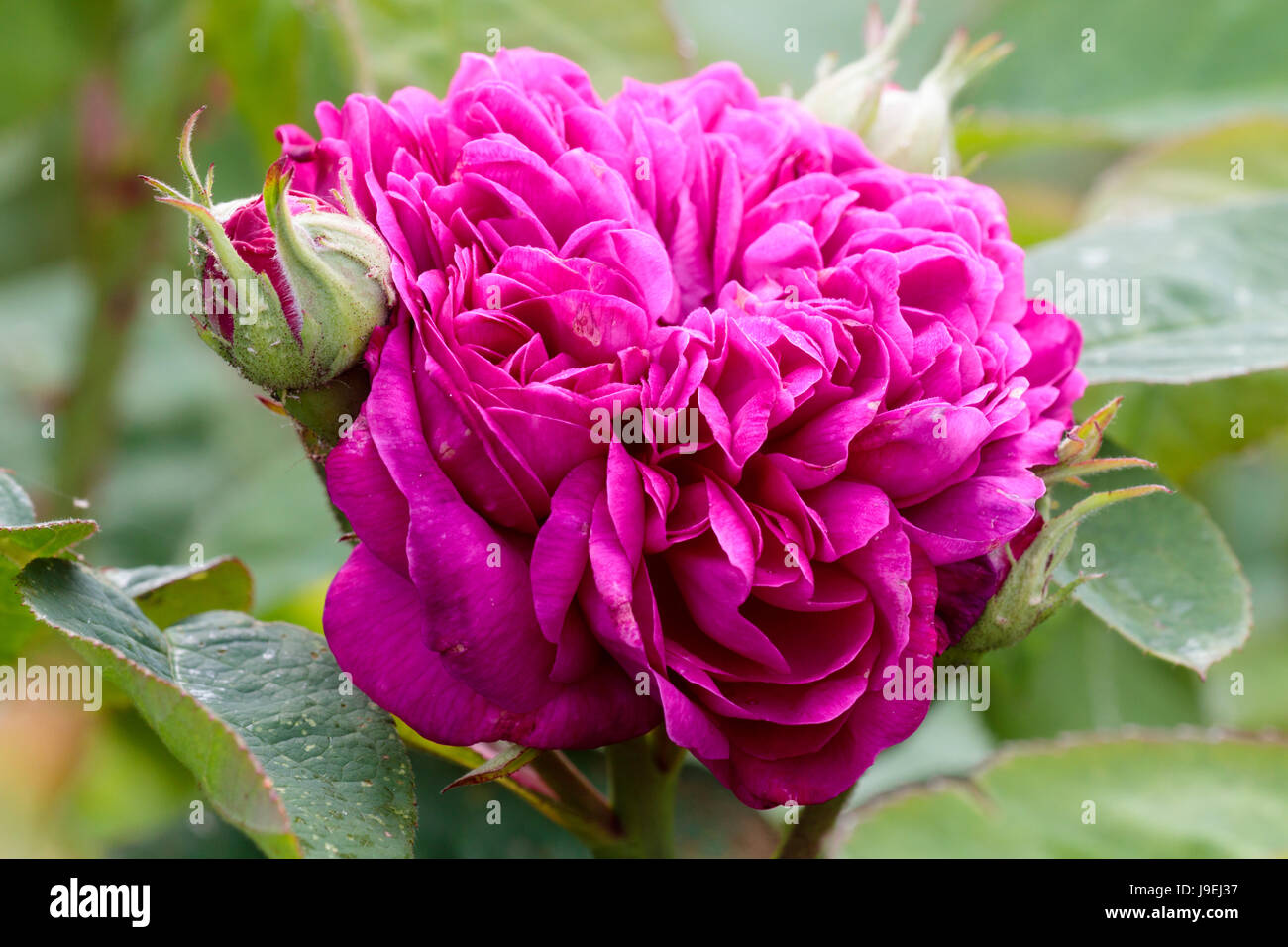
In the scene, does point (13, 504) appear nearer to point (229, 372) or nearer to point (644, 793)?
point (644, 793)

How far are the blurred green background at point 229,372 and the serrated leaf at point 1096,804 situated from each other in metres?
0.11

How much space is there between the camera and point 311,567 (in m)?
0.99

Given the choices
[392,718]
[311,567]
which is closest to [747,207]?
[392,718]

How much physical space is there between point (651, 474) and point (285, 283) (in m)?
0.15

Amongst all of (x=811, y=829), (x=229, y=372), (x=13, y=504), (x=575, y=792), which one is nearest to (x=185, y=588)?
(x=13, y=504)

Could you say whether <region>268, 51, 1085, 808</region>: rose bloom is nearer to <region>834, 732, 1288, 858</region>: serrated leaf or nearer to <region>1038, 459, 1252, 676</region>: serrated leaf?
<region>1038, 459, 1252, 676</region>: serrated leaf

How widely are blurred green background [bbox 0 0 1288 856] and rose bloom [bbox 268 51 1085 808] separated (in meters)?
0.31

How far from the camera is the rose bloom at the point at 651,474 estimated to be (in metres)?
0.42

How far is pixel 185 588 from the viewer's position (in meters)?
0.59

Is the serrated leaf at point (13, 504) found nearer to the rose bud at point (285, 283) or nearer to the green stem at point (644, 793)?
the rose bud at point (285, 283)

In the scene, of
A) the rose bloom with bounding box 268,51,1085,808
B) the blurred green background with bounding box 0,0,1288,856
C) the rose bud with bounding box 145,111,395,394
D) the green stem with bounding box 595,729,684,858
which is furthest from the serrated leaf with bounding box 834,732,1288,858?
the rose bud with bounding box 145,111,395,394

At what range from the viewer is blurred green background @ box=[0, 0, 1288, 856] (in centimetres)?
86

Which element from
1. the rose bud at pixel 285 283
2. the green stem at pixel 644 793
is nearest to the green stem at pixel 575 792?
the green stem at pixel 644 793

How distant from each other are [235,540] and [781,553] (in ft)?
2.44
